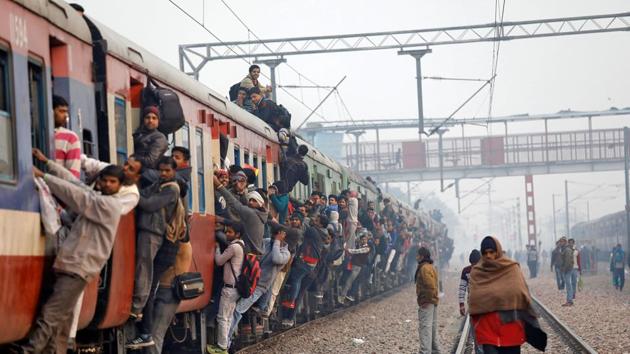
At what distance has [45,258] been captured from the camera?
7.71m

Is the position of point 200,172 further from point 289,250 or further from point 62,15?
point 289,250

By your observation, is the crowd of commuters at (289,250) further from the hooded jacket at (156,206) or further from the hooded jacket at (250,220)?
the hooded jacket at (156,206)

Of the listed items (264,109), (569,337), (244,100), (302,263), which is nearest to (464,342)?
(569,337)

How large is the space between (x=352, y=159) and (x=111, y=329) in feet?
214

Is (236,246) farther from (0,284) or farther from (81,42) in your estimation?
(0,284)

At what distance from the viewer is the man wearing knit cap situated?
13.4 meters

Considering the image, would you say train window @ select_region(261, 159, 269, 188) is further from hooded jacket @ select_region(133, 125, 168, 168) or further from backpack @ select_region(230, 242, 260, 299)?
hooded jacket @ select_region(133, 125, 168, 168)

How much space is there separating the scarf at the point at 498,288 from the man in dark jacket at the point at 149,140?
2831 mm

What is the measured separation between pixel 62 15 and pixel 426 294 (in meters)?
7.01

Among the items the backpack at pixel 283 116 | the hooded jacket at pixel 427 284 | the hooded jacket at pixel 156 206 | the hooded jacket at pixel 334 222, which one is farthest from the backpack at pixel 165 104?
the hooded jacket at pixel 334 222

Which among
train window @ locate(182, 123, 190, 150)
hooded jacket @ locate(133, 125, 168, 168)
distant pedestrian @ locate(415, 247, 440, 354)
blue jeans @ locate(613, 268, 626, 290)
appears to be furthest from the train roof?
blue jeans @ locate(613, 268, 626, 290)

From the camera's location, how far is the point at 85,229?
783cm

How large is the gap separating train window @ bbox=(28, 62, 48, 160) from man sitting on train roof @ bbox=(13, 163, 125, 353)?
188mm

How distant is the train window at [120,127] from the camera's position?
939 centimetres
